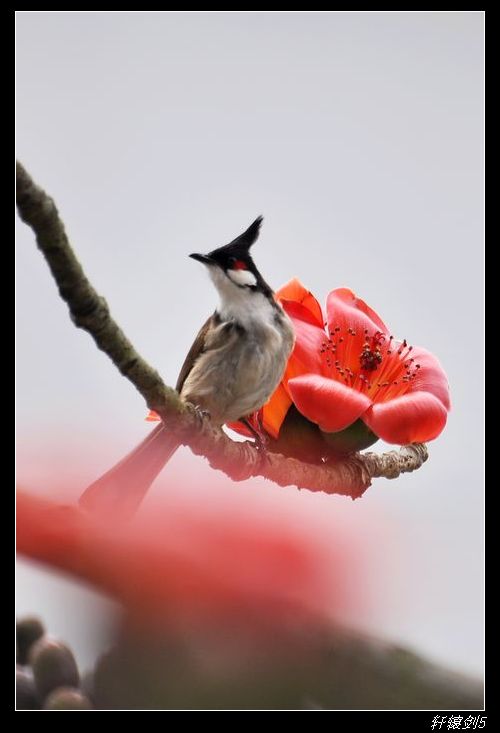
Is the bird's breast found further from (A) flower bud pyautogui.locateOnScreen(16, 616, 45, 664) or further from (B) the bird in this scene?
(A) flower bud pyautogui.locateOnScreen(16, 616, 45, 664)

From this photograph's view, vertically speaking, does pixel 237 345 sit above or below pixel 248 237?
below

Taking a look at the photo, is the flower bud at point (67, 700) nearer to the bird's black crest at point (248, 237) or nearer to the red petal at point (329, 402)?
the red petal at point (329, 402)

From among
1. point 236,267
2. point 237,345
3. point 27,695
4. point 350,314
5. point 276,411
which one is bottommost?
point 27,695

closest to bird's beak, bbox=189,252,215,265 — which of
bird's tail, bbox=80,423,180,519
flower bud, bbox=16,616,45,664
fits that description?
bird's tail, bbox=80,423,180,519

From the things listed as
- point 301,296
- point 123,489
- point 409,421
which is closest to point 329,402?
point 409,421

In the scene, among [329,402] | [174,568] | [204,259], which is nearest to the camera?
[174,568]

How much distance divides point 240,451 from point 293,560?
0.74 meters

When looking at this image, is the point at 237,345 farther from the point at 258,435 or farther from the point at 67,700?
the point at 67,700

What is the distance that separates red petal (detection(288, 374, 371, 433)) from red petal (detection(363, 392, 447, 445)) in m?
0.04

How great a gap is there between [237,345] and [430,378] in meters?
0.75

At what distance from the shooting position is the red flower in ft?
3.96

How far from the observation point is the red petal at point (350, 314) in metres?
1.44

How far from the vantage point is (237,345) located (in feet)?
6.55
